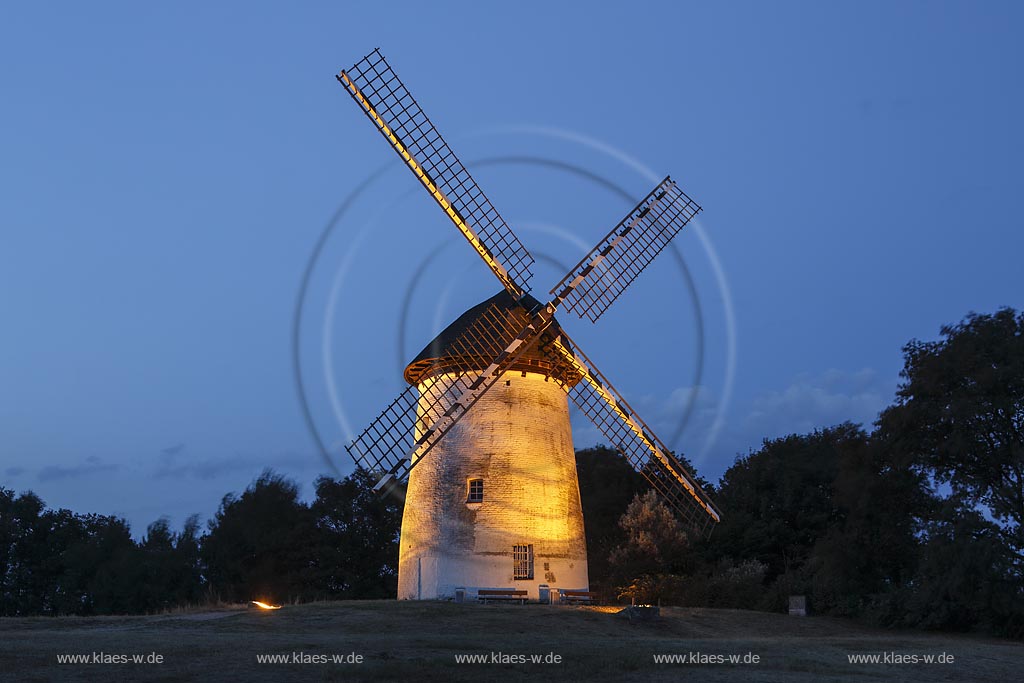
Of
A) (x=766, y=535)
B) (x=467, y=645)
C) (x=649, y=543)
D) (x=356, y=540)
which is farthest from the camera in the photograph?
(x=356, y=540)

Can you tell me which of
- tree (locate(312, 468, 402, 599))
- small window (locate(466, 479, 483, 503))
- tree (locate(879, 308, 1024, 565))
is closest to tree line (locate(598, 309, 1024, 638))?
tree (locate(879, 308, 1024, 565))

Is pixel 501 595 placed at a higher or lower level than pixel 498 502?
lower

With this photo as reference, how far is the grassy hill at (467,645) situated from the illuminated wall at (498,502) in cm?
268

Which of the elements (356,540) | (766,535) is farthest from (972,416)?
(356,540)

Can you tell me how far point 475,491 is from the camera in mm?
28781

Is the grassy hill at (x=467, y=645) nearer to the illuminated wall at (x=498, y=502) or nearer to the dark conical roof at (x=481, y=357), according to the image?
the illuminated wall at (x=498, y=502)

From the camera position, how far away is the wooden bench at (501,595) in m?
27.7

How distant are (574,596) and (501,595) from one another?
7.36 feet

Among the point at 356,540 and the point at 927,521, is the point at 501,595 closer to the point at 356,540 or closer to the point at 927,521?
the point at 927,521

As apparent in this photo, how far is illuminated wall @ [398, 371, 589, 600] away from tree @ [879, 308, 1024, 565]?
32.3 feet

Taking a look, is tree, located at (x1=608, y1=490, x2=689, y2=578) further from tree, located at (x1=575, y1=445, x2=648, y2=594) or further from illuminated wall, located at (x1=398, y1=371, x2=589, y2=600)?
illuminated wall, located at (x1=398, y1=371, x2=589, y2=600)

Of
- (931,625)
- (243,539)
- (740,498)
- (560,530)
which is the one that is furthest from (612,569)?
(243,539)

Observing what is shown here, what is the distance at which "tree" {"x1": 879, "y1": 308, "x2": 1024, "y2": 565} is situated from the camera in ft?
86.5

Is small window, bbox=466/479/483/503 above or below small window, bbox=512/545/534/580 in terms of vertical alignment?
above
